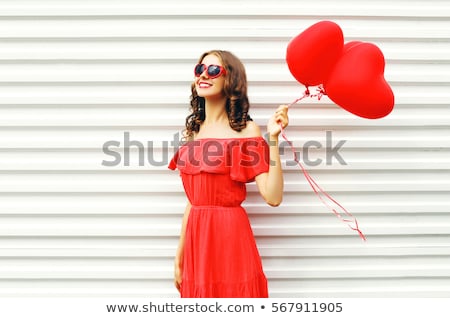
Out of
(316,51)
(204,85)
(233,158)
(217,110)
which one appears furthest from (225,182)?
(316,51)

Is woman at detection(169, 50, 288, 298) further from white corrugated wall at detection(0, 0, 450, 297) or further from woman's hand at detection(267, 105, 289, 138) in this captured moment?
white corrugated wall at detection(0, 0, 450, 297)

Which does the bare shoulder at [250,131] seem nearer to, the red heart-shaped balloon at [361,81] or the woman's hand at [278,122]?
the woman's hand at [278,122]

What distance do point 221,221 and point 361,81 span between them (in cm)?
91

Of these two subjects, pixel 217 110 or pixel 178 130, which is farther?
pixel 178 130

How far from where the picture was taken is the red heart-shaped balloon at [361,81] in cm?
150

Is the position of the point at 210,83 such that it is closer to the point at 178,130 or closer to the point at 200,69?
the point at 200,69

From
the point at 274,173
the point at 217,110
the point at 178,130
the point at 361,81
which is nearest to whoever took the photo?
the point at 361,81

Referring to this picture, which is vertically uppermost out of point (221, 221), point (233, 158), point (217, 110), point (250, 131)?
point (217, 110)

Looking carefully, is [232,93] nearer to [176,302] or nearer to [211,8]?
[211,8]

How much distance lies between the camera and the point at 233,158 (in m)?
1.65

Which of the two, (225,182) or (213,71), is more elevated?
(213,71)

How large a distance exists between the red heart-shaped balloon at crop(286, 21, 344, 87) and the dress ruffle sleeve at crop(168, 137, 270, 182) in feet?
1.29

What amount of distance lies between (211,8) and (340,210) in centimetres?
146

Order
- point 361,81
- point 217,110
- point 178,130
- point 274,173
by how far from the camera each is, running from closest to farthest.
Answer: point 361,81
point 274,173
point 217,110
point 178,130
